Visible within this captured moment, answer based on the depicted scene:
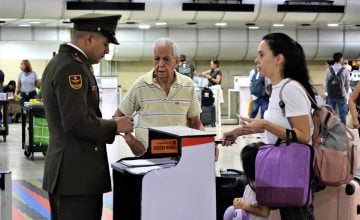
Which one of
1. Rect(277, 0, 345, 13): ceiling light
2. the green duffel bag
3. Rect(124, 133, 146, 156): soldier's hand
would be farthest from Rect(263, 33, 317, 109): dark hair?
Rect(277, 0, 345, 13): ceiling light

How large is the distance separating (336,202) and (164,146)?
130cm

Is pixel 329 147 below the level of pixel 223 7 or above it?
below

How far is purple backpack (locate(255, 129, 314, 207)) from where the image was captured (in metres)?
3.10

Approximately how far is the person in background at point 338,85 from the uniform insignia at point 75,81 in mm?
10417

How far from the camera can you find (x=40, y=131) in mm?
9812

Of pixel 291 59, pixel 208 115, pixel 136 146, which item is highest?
pixel 291 59

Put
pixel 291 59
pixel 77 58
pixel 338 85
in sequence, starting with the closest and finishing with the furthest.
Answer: pixel 77 58 < pixel 291 59 < pixel 338 85

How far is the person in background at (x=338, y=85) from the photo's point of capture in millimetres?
12703

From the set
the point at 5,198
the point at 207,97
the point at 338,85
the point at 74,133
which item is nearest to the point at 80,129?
the point at 74,133

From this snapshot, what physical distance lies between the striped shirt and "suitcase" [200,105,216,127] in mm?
11422

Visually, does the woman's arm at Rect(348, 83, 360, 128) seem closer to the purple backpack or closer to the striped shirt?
the striped shirt

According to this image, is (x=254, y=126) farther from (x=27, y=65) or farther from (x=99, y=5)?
(x=27, y=65)

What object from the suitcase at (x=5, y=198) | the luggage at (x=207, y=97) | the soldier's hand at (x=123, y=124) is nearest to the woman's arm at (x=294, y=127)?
the soldier's hand at (x=123, y=124)

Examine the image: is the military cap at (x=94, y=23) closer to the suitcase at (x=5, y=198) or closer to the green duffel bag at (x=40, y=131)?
the suitcase at (x=5, y=198)
